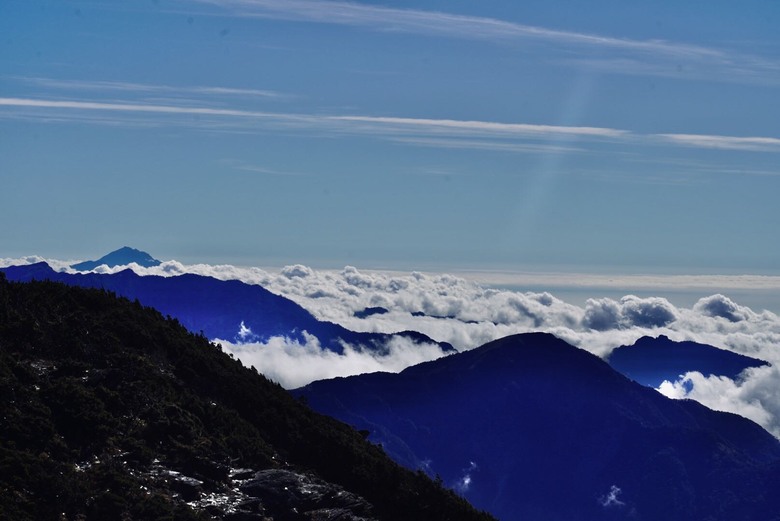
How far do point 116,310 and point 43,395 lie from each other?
20259 mm

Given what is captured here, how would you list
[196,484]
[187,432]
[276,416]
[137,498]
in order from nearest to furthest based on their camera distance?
[137,498], [196,484], [187,432], [276,416]

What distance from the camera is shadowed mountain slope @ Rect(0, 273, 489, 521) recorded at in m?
80.4

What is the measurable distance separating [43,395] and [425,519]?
102 ft

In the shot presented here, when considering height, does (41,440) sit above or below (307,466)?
above

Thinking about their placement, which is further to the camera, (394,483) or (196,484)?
(394,483)

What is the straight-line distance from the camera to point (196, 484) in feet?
280

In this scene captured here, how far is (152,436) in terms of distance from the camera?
3548 inches

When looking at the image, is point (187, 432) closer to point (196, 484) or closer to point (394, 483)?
point (196, 484)

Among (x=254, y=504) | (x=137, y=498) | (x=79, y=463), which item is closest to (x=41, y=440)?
(x=79, y=463)

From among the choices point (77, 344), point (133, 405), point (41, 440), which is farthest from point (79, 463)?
point (77, 344)

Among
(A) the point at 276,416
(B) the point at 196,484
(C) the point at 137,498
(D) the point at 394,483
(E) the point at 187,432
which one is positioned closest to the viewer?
(C) the point at 137,498

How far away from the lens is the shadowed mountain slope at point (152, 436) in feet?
264

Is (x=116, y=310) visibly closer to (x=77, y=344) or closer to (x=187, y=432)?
(x=77, y=344)

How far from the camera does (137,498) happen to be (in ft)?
263
